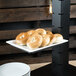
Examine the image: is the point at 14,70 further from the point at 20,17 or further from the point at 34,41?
the point at 20,17

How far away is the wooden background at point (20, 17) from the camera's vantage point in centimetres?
162

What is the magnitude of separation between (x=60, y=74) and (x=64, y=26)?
0.81ft

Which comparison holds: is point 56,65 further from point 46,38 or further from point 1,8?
point 1,8

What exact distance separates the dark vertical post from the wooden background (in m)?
0.87

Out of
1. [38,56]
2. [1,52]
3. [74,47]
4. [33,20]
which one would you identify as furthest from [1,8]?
[74,47]

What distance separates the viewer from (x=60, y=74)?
829mm

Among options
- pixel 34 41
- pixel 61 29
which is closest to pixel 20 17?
pixel 61 29

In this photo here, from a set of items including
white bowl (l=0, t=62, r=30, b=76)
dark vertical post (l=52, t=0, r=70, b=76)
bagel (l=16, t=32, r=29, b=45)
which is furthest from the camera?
dark vertical post (l=52, t=0, r=70, b=76)

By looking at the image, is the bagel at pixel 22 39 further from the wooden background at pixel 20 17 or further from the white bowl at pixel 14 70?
the wooden background at pixel 20 17

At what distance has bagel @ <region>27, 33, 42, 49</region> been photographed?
0.61 metres

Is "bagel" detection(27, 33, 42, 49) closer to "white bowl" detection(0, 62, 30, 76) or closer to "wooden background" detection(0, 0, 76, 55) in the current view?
"white bowl" detection(0, 62, 30, 76)

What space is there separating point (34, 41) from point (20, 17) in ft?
3.50

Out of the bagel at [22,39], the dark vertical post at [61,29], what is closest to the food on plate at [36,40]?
the bagel at [22,39]

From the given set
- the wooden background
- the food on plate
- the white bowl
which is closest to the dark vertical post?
the food on plate
